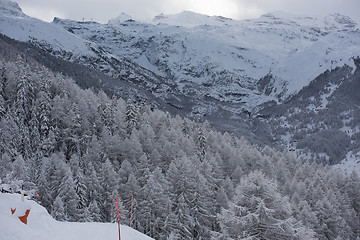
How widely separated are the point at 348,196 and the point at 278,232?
57.3m

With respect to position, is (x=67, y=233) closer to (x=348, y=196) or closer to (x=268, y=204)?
(x=268, y=204)

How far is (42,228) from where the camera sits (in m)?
12.4

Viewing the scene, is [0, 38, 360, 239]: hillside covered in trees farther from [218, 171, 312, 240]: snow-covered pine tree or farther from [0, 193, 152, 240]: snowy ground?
[0, 193, 152, 240]: snowy ground

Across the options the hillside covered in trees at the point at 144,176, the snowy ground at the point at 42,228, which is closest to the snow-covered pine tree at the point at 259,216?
the hillside covered in trees at the point at 144,176

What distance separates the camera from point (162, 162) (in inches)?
2203

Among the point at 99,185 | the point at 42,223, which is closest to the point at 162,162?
the point at 99,185

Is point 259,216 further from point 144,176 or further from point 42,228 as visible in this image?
point 144,176

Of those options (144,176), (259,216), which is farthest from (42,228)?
(144,176)

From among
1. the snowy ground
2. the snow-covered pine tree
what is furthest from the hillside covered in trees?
the snowy ground

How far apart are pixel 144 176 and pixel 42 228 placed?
110 ft

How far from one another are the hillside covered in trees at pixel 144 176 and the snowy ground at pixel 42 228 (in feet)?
20.6

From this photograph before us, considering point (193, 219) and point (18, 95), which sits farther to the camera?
point (18, 95)

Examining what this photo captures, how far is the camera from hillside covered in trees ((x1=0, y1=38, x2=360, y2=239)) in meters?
17.5

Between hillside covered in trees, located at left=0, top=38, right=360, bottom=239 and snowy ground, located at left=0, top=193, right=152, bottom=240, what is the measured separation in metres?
6.27
